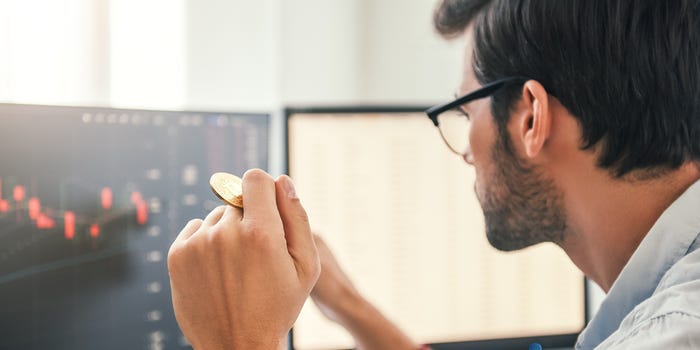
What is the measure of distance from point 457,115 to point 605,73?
0.70 ft

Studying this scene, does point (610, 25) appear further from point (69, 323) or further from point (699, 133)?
point (69, 323)

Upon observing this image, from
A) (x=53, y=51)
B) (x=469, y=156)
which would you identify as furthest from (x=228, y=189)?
(x=53, y=51)

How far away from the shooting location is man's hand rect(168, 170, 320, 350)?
0.64 meters

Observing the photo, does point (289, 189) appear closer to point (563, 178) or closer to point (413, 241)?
point (563, 178)

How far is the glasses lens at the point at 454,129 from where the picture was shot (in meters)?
0.92

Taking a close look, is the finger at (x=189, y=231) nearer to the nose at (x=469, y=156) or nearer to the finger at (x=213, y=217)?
the finger at (x=213, y=217)

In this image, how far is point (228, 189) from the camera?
28.5 inches

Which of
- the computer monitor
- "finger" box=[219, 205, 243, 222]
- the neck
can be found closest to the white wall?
the computer monitor

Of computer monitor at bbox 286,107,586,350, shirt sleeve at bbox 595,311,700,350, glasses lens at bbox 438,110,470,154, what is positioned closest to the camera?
shirt sleeve at bbox 595,311,700,350

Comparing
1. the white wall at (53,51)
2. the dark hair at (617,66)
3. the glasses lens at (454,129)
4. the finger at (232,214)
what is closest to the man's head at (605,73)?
the dark hair at (617,66)

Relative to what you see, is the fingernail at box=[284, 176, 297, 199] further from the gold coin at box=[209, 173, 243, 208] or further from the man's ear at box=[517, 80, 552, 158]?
the man's ear at box=[517, 80, 552, 158]

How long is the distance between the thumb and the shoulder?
11.0 inches

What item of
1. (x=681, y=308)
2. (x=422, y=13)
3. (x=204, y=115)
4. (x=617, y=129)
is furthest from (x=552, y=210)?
(x=422, y=13)

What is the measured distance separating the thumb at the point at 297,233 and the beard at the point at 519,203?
270 mm
